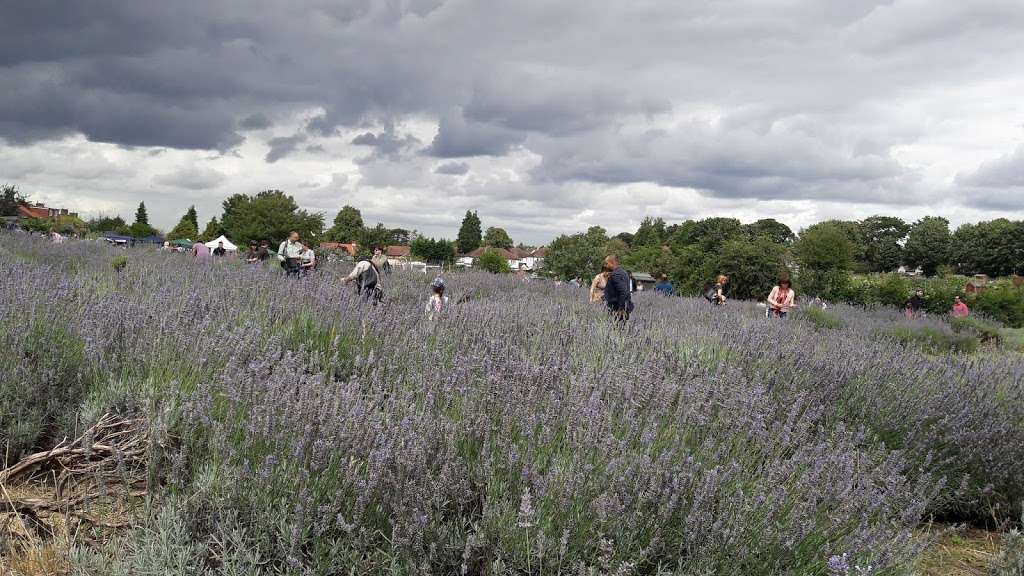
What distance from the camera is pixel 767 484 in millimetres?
2527

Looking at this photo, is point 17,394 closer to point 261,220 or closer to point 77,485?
point 77,485

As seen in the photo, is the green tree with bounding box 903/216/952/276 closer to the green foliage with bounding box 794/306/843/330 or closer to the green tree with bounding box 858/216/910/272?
the green tree with bounding box 858/216/910/272

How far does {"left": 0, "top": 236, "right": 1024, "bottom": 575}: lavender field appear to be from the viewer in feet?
7.00

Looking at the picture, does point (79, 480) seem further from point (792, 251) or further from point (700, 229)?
point (700, 229)

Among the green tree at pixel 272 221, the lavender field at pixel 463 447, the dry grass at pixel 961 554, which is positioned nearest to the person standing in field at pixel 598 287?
the lavender field at pixel 463 447

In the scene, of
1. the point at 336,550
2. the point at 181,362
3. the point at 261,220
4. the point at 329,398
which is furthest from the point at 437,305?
the point at 261,220

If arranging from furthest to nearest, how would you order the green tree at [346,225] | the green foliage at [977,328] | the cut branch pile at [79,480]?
the green tree at [346,225] < the green foliage at [977,328] < the cut branch pile at [79,480]

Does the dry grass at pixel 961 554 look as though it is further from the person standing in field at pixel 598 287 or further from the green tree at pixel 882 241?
the green tree at pixel 882 241

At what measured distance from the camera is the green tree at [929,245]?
304ft

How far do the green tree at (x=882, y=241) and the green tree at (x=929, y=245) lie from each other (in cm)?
230

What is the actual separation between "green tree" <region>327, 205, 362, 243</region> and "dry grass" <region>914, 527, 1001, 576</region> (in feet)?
283

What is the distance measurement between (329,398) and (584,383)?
114 centimetres

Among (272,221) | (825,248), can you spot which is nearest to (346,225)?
(272,221)

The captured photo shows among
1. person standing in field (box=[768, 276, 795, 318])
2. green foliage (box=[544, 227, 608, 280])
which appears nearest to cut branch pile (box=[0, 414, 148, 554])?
person standing in field (box=[768, 276, 795, 318])
